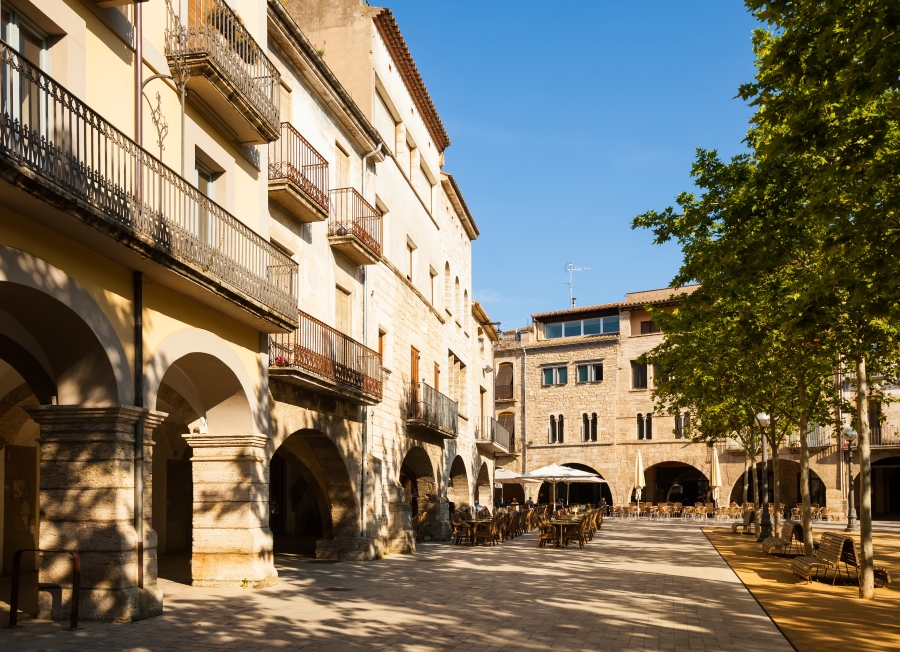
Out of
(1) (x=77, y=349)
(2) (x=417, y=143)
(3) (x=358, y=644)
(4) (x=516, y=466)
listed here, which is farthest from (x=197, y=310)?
(4) (x=516, y=466)

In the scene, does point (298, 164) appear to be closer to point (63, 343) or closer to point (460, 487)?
point (63, 343)

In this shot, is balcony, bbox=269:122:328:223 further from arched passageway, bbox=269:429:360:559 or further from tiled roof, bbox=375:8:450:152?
tiled roof, bbox=375:8:450:152

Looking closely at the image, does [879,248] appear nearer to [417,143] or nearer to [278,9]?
[278,9]

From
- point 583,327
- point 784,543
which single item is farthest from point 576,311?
point 784,543

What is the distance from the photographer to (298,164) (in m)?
17.8

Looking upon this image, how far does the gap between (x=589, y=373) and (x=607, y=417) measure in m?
2.83

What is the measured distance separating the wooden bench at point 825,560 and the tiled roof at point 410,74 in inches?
617

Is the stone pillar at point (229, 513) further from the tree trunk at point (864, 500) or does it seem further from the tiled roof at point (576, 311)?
the tiled roof at point (576, 311)

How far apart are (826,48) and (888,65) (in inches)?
27.7

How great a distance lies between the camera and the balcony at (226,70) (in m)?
12.5

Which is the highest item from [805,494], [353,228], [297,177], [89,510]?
[297,177]

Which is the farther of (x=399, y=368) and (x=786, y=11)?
(x=399, y=368)

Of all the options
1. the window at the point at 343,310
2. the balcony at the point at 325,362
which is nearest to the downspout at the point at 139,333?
the balcony at the point at 325,362

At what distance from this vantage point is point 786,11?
327 inches
